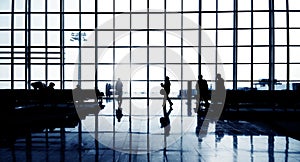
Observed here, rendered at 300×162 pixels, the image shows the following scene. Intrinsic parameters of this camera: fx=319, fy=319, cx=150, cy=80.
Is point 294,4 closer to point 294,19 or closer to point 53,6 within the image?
point 294,19

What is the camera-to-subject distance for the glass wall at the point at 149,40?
Result: 17766 millimetres

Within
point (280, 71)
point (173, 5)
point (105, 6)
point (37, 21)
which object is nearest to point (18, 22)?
point (37, 21)

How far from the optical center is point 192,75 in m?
18.1

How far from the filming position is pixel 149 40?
18.3 metres

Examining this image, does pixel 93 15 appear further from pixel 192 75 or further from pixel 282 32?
pixel 282 32

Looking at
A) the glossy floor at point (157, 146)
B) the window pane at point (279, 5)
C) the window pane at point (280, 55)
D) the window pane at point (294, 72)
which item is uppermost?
the window pane at point (279, 5)

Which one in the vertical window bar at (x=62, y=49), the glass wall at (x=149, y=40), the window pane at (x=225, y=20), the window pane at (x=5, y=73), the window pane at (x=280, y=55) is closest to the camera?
the window pane at (x=280, y=55)

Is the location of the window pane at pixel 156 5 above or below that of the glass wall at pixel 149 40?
above

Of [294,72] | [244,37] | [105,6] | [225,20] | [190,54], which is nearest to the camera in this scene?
[294,72]

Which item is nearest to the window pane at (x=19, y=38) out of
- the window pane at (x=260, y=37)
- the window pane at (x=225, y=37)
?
the window pane at (x=225, y=37)

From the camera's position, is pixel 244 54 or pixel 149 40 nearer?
pixel 244 54

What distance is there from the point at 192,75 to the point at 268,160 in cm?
1375

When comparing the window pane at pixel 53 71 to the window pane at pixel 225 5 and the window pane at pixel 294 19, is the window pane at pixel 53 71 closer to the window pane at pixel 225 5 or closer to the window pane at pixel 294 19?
the window pane at pixel 225 5

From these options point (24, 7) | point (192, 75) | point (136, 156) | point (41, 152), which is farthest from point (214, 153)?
point (24, 7)
